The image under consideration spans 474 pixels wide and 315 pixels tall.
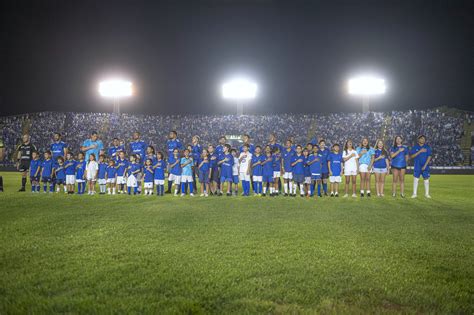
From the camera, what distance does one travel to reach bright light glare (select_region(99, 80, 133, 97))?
32.7 metres

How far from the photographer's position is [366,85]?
32.2 meters

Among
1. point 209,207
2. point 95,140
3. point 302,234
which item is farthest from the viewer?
point 95,140

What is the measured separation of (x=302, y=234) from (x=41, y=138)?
3514 centimetres

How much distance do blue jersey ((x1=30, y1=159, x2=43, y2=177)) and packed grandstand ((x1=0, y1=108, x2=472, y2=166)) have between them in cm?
2057

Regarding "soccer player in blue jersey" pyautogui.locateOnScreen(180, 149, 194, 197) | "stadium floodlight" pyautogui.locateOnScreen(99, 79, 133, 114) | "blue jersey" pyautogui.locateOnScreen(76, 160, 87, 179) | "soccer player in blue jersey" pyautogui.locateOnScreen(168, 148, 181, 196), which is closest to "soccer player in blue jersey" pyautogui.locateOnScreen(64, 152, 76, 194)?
"blue jersey" pyautogui.locateOnScreen(76, 160, 87, 179)

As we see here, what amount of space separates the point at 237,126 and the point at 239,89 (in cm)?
431

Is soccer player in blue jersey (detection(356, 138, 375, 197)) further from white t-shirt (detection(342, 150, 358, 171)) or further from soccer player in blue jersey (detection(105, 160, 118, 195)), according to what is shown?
soccer player in blue jersey (detection(105, 160, 118, 195))

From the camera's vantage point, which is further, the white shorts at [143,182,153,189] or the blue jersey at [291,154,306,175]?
the white shorts at [143,182,153,189]

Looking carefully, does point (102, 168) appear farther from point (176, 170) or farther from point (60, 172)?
point (176, 170)

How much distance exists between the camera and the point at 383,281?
3273 millimetres

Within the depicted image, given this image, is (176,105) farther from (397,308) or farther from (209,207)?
(397,308)

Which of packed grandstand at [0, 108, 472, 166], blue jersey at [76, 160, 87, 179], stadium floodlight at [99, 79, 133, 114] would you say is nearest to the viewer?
blue jersey at [76, 160, 87, 179]

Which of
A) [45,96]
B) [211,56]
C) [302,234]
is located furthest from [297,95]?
[302,234]

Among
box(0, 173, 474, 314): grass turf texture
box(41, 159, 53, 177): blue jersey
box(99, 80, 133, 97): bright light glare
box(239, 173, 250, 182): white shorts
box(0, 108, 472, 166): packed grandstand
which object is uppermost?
box(99, 80, 133, 97): bright light glare
